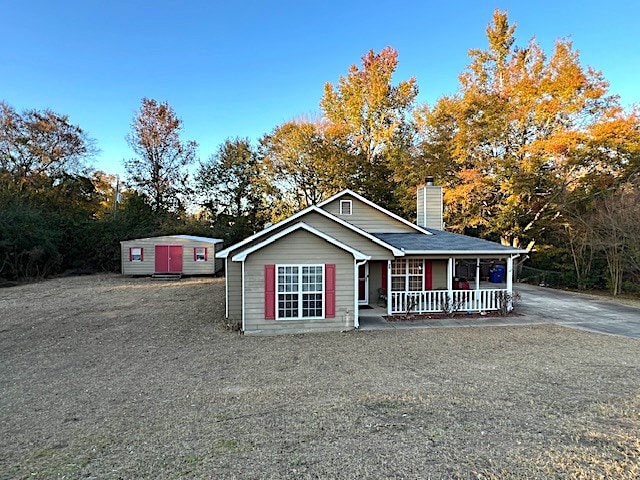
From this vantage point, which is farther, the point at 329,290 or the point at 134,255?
the point at 134,255

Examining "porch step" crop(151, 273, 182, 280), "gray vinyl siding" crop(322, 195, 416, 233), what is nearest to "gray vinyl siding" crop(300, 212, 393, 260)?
"gray vinyl siding" crop(322, 195, 416, 233)

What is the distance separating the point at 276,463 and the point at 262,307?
6207 mm

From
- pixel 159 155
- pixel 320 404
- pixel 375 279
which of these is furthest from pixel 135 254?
pixel 320 404

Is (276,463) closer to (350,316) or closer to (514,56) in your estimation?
(350,316)

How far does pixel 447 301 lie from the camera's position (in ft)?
38.1

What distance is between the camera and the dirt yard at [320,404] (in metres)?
3.59

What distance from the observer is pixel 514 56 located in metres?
21.5

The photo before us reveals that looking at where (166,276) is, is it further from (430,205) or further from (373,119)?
(373,119)

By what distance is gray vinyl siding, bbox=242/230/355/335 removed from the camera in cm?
961

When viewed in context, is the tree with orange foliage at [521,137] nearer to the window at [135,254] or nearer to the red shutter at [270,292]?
the red shutter at [270,292]

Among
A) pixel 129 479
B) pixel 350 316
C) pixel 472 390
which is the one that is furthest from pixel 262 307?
pixel 129 479

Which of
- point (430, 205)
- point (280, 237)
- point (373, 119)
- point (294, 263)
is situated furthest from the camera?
point (373, 119)

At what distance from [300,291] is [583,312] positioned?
378 inches

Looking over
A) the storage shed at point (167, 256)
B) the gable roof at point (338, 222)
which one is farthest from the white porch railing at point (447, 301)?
the storage shed at point (167, 256)
